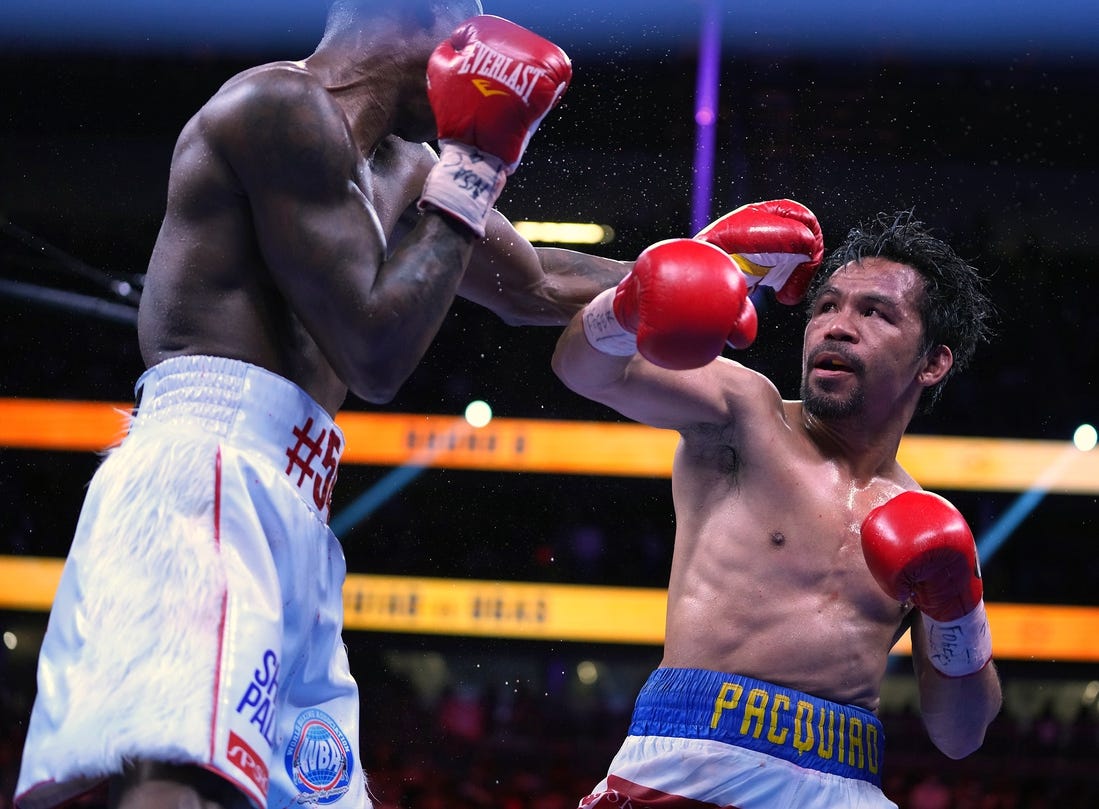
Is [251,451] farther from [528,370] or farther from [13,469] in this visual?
[13,469]

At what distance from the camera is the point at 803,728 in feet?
7.21

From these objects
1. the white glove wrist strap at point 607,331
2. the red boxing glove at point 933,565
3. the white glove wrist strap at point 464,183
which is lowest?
the red boxing glove at point 933,565

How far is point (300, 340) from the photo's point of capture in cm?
175

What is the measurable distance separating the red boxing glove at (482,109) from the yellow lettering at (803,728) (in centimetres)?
108

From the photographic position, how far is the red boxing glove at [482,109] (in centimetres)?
170

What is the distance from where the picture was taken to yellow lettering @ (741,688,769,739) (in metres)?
2.17

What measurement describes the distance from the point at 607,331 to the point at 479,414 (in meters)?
4.61

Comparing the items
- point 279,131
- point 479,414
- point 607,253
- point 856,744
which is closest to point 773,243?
point 856,744

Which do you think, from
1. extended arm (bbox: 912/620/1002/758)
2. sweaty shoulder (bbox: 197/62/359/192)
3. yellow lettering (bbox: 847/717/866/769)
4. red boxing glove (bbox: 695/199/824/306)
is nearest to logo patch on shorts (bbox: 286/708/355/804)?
sweaty shoulder (bbox: 197/62/359/192)

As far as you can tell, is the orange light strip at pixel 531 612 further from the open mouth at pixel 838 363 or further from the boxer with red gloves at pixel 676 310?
the boxer with red gloves at pixel 676 310

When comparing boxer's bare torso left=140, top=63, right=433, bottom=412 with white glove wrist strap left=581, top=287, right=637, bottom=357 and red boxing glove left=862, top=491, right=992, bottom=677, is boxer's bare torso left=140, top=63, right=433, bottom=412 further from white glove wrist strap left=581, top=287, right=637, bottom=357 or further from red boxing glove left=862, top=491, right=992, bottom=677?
red boxing glove left=862, top=491, right=992, bottom=677

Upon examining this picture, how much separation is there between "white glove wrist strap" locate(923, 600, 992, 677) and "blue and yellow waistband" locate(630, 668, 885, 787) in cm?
21

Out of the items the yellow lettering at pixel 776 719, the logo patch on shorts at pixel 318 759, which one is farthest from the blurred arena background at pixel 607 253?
the logo patch on shorts at pixel 318 759

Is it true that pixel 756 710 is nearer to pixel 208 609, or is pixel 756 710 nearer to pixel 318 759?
pixel 318 759
